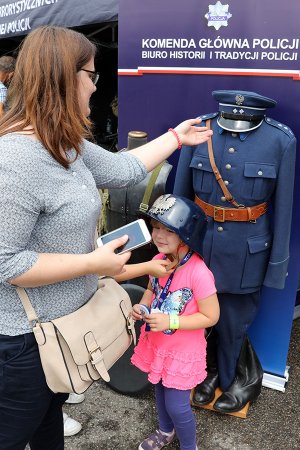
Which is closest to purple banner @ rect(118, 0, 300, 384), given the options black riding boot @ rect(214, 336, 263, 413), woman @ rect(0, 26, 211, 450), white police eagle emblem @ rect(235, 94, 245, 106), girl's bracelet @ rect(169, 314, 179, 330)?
black riding boot @ rect(214, 336, 263, 413)

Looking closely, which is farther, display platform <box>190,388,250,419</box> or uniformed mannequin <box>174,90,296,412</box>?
display platform <box>190,388,250,419</box>

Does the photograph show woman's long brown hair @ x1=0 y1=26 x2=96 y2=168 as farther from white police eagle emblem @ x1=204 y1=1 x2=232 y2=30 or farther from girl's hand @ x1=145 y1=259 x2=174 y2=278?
white police eagle emblem @ x1=204 y1=1 x2=232 y2=30

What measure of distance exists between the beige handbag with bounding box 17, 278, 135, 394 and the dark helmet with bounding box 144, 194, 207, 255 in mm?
361

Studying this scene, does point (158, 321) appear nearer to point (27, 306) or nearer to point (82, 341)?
point (82, 341)

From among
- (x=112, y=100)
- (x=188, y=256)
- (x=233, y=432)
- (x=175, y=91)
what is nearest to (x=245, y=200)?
(x=188, y=256)

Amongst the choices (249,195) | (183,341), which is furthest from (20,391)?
(249,195)

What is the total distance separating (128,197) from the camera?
2.43 m

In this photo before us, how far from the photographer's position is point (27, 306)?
4.20ft

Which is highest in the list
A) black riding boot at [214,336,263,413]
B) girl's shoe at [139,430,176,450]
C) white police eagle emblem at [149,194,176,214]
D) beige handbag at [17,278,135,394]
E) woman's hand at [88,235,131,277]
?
woman's hand at [88,235,131,277]

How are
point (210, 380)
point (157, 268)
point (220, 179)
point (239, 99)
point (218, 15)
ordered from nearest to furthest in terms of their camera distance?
1. point (157, 268)
2. point (239, 99)
3. point (220, 179)
4. point (218, 15)
5. point (210, 380)

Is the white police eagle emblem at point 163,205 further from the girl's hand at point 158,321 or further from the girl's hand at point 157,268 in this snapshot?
the girl's hand at point 158,321

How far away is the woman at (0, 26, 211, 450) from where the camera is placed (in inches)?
45.2

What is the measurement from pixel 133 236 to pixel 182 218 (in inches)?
15.6

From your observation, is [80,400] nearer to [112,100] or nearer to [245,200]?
[245,200]
